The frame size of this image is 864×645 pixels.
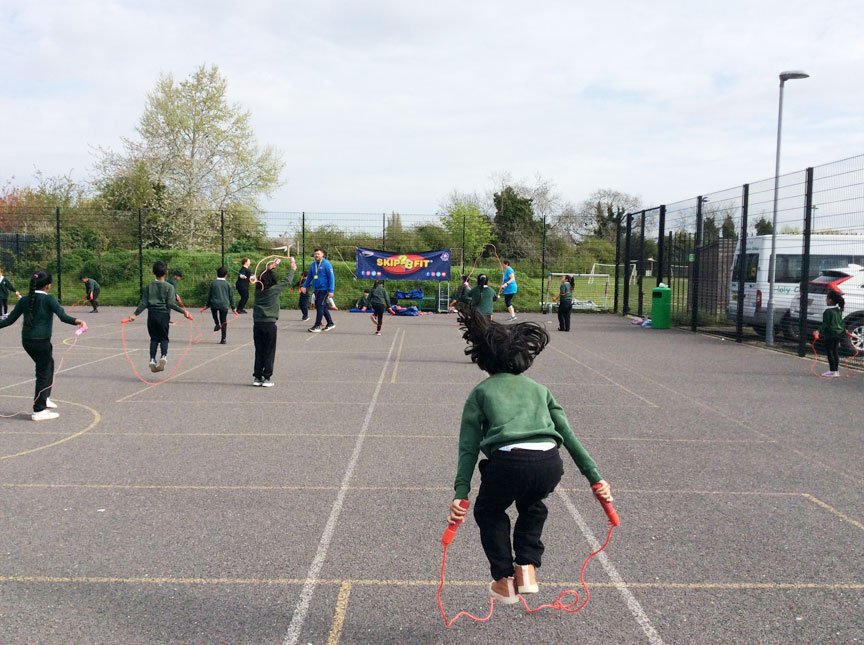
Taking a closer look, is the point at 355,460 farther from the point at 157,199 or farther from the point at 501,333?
the point at 157,199

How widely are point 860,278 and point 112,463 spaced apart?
13909 millimetres

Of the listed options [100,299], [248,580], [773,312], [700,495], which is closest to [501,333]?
[248,580]

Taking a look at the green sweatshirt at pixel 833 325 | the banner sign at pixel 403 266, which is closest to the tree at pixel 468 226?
the banner sign at pixel 403 266

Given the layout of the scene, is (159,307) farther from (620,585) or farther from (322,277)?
(620,585)

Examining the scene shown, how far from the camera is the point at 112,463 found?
20.5 feet

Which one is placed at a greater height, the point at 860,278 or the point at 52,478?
the point at 860,278

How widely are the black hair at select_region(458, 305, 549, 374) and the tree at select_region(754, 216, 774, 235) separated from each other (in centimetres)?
1537

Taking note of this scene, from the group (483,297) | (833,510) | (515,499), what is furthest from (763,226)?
(515,499)

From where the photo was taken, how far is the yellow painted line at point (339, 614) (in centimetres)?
333

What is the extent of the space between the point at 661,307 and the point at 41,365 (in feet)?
57.2

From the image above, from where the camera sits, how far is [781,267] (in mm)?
16562

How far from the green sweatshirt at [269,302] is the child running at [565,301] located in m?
10.8

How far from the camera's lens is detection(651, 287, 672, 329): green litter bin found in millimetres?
21375

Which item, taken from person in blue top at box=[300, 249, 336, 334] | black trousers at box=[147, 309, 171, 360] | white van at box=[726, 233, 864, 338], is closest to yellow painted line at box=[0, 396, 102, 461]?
black trousers at box=[147, 309, 171, 360]
